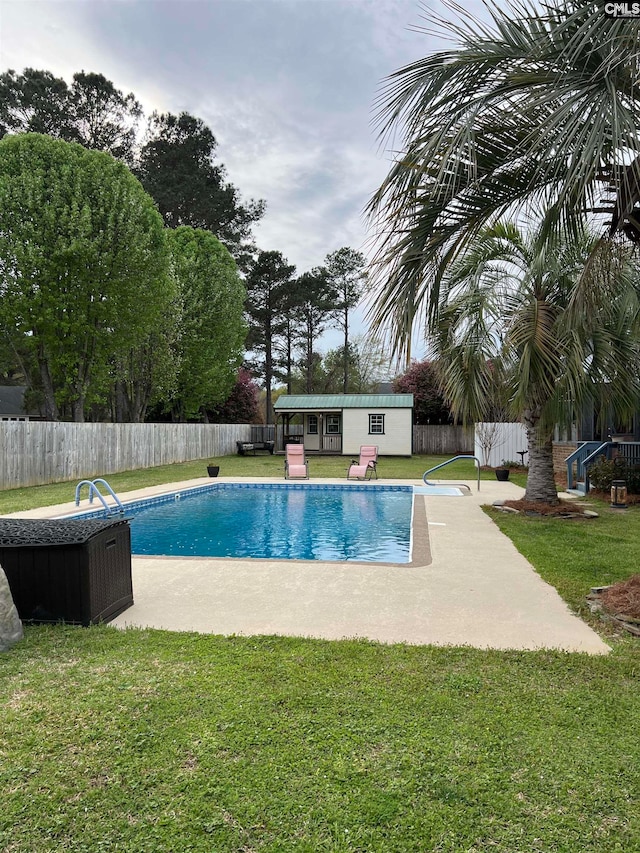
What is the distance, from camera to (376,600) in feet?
14.6

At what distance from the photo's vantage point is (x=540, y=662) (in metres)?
3.17

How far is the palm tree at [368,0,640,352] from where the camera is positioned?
9.24 feet

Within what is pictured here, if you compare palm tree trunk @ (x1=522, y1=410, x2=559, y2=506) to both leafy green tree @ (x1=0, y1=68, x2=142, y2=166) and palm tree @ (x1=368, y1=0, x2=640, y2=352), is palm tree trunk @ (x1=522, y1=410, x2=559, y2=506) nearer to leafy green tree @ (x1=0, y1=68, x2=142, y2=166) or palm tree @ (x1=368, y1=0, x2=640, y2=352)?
palm tree @ (x1=368, y1=0, x2=640, y2=352)

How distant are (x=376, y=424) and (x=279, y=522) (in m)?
14.0

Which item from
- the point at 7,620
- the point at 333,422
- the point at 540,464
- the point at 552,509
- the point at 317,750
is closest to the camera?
the point at 317,750

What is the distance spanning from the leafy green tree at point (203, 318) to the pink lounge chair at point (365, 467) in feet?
37.3

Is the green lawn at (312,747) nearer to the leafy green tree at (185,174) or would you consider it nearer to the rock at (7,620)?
the rock at (7,620)

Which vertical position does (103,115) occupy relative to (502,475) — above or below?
above

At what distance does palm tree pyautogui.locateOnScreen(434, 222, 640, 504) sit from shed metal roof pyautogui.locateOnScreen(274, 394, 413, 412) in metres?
14.0

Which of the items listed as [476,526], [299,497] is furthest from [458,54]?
[299,497]

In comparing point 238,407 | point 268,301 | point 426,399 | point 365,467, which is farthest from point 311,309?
point 365,467

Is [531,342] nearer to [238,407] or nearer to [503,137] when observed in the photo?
[503,137]

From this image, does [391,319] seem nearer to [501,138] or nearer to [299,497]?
[501,138]

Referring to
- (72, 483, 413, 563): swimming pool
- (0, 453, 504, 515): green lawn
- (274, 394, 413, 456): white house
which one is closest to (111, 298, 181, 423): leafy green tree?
(0, 453, 504, 515): green lawn
